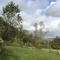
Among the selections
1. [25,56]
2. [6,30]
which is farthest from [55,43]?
[25,56]

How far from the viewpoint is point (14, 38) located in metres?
30.3

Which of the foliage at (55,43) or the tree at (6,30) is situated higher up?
the tree at (6,30)

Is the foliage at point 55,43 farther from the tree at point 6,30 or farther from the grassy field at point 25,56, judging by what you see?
the grassy field at point 25,56

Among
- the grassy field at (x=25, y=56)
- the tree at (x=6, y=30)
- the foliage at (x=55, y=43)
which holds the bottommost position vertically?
the grassy field at (x=25, y=56)

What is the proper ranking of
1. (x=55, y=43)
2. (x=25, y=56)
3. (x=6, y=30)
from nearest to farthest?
(x=25, y=56) < (x=6, y=30) < (x=55, y=43)

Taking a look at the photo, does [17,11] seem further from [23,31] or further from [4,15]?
[23,31]

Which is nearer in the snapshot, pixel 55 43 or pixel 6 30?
pixel 6 30

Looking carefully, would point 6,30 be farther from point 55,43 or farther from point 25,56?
point 25,56

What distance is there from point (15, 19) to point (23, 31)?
6021 mm

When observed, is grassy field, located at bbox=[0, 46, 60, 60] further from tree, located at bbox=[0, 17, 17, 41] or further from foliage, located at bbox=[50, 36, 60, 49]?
foliage, located at bbox=[50, 36, 60, 49]

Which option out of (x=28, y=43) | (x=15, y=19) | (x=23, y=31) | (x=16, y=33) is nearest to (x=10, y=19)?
(x=15, y=19)

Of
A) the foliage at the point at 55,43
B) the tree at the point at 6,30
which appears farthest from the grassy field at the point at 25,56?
the foliage at the point at 55,43

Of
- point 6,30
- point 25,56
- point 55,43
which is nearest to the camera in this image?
point 25,56

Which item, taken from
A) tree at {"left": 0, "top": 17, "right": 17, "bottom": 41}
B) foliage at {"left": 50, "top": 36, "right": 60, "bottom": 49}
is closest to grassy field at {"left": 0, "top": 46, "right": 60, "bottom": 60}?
tree at {"left": 0, "top": 17, "right": 17, "bottom": 41}
